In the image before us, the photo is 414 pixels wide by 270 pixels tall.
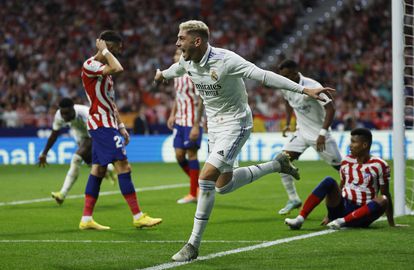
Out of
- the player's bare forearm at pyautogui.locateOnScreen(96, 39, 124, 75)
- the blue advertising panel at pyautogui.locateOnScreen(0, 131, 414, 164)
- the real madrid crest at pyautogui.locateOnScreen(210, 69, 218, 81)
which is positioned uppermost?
the player's bare forearm at pyautogui.locateOnScreen(96, 39, 124, 75)

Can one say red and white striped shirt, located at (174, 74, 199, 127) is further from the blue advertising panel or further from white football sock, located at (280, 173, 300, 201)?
the blue advertising panel

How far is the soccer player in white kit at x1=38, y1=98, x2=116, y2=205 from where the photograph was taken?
12.8m

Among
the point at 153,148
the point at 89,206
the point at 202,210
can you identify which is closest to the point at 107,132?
the point at 89,206

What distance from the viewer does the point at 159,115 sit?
1152 inches

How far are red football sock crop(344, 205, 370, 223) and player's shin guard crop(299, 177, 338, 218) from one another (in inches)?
13.8

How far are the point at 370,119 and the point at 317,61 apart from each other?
558cm

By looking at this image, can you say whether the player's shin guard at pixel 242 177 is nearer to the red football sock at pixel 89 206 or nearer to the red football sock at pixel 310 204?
the red football sock at pixel 310 204

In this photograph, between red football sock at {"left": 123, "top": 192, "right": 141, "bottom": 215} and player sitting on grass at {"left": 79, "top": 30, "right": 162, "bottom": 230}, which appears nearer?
player sitting on grass at {"left": 79, "top": 30, "right": 162, "bottom": 230}

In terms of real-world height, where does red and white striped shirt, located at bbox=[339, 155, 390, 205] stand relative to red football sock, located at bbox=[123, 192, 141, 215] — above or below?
above

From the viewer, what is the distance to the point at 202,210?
764 cm

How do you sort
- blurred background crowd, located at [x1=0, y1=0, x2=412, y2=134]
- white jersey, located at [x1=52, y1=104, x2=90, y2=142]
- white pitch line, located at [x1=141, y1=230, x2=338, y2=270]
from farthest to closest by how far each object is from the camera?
blurred background crowd, located at [x1=0, y1=0, x2=412, y2=134], white jersey, located at [x1=52, y1=104, x2=90, y2=142], white pitch line, located at [x1=141, y1=230, x2=338, y2=270]

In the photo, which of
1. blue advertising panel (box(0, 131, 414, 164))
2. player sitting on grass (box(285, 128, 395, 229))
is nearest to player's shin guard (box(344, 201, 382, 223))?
player sitting on grass (box(285, 128, 395, 229))

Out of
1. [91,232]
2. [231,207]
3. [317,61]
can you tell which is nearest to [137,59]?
[317,61]

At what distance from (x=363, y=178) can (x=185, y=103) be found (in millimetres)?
5148
